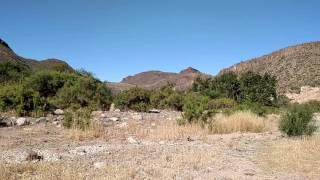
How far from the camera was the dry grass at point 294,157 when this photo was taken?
10359mm

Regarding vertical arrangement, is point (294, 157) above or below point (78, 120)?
below

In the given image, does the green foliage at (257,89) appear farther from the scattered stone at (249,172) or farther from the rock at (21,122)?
the scattered stone at (249,172)

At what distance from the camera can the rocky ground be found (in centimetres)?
918

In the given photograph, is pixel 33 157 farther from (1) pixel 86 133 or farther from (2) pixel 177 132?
(2) pixel 177 132

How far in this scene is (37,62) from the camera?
360 ft

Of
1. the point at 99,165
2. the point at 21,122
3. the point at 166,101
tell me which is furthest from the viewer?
the point at 166,101

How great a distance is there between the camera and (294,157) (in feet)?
37.8

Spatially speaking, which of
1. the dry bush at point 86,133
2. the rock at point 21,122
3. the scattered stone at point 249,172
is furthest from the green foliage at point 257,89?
the scattered stone at point 249,172

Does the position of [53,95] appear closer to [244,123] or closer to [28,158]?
[244,123]

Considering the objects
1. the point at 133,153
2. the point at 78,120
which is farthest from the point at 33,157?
the point at 78,120

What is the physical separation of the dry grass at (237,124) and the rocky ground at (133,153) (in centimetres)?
72

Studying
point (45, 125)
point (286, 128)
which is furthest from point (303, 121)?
point (45, 125)

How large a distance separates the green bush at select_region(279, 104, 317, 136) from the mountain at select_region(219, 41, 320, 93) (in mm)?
58578

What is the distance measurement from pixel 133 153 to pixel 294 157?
3.87m
